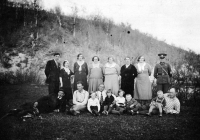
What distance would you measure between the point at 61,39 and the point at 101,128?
22.1 m

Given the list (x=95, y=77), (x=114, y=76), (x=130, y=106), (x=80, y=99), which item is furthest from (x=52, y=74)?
(x=130, y=106)

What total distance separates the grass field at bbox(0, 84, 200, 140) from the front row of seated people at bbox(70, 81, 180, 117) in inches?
16.8

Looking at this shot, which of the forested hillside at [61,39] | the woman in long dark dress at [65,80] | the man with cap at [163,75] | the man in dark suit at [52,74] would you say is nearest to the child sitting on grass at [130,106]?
the man with cap at [163,75]

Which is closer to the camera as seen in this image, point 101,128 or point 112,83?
point 101,128

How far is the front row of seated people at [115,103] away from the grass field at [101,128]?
43 centimetres

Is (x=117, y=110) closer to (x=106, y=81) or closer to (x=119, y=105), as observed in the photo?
(x=119, y=105)

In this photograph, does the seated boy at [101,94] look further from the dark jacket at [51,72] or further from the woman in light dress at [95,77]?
the dark jacket at [51,72]

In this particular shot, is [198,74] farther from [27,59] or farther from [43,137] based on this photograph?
[27,59]

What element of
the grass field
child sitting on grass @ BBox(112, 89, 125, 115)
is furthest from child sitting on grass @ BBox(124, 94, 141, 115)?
the grass field

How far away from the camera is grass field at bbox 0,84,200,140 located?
12.7 feet

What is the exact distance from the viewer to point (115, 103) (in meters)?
6.22

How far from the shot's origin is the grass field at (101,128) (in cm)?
387

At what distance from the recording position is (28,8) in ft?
79.5

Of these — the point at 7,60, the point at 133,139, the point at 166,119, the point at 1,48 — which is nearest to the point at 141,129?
the point at 133,139
